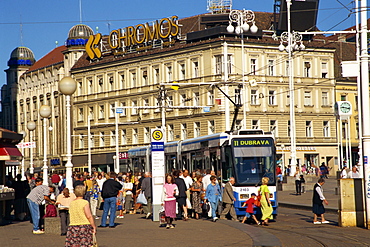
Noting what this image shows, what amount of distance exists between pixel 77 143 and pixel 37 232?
69.9 metres

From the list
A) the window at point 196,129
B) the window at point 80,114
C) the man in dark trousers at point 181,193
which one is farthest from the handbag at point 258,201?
the window at point 80,114

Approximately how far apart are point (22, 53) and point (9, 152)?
105 metres

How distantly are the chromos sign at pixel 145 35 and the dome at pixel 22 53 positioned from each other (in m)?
44.3

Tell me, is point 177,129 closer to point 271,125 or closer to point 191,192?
point 271,125

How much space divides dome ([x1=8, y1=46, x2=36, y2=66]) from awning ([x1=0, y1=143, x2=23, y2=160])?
101970 millimetres

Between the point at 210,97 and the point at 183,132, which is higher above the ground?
the point at 210,97

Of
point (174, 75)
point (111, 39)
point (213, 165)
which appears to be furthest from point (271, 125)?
point (213, 165)

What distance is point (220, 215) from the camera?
2650 cm

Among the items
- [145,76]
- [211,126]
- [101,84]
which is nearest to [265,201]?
[211,126]

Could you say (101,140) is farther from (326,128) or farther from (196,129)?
(326,128)

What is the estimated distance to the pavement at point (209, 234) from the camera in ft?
60.8

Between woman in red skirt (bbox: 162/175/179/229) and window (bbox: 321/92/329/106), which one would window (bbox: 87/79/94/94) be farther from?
woman in red skirt (bbox: 162/175/179/229)

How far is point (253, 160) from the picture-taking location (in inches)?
1065

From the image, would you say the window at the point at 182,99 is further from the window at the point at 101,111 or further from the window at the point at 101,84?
the window at the point at 101,111
